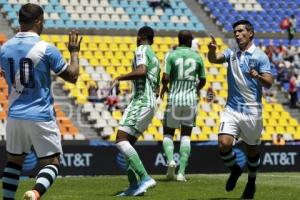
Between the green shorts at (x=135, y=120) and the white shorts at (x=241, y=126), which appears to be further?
the green shorts at (x=135, y=120)

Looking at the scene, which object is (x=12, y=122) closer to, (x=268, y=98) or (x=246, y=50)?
(x=246, y=50)

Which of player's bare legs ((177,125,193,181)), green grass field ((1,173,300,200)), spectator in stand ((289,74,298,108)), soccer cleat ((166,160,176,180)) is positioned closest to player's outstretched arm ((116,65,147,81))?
green grass field ((1,173,300,200))

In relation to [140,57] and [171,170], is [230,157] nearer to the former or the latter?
[140,57]

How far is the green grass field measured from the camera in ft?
38.1

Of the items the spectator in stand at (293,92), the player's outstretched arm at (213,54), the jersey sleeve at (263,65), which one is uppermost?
the player's outstretched arm at (213,54)

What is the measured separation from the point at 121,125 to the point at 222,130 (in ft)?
5.04

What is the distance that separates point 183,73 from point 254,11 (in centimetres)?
2191

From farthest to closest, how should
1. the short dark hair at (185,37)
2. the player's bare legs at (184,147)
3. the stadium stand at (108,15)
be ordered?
the stadium stand at (108,15)
the short dark hair at (185,37)
the player's bare legs at (184,147)

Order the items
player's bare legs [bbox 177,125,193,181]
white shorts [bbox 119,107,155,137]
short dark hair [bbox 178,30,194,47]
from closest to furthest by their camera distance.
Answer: white shorts [bbox 119,107,155,137], player's bare legs [bbox 177,125,193,181], short dark hair [bbox 178,30,194,47]

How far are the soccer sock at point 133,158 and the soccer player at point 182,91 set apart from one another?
290cm

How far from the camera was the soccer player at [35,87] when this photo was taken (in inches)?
336

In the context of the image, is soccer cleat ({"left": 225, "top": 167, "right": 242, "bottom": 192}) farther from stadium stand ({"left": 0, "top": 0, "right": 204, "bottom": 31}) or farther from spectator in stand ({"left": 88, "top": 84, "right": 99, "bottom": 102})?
stadium stand ({"left": 0, "top": 0, "right": 204, "bottom": 31})

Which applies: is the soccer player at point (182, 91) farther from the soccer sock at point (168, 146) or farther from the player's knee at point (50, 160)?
the player's knee at point (50, 160)

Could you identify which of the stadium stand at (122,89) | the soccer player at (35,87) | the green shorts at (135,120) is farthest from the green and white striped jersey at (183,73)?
the stadium stand at (122,89)
